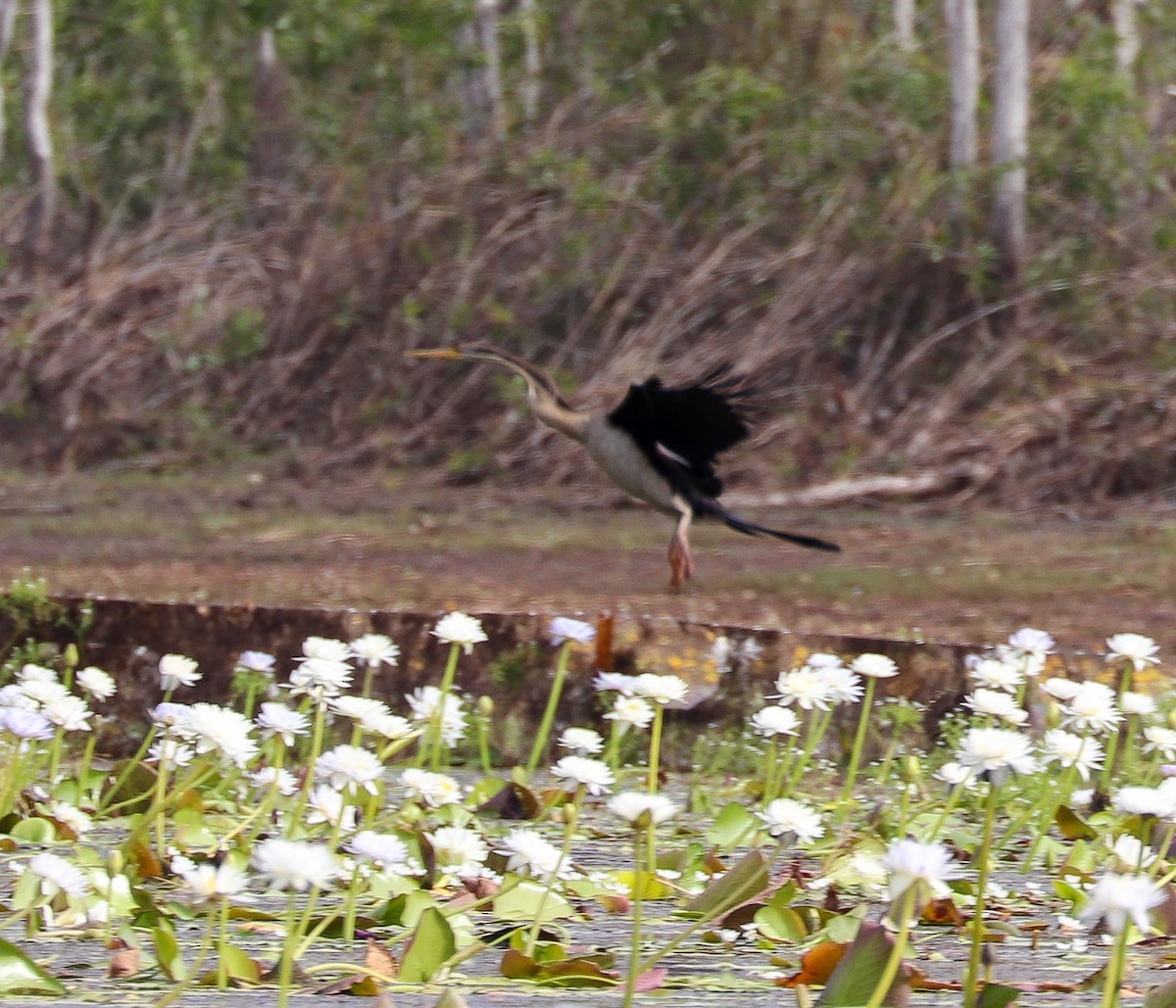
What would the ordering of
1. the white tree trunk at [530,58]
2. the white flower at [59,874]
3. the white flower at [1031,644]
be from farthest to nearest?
the white tree trunk at [530,58] → the white flower at [1031,644] → the white flower at [59,874]

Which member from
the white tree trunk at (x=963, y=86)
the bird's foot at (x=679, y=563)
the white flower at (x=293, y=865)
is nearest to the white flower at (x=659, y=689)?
the white flower at (x=293, y=865)

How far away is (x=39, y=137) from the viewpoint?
1427 centimetres

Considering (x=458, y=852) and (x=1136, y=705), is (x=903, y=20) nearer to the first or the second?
(x=1136, y=705)

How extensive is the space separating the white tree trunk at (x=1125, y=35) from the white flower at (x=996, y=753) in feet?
38.7

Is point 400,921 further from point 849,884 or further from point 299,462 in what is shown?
point 299,462

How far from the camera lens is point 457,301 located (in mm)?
12352

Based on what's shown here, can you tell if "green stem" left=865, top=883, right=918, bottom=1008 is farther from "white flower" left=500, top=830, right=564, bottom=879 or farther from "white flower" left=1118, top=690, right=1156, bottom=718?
"white flower" left=1118, top=690, right=1156, bottom=718

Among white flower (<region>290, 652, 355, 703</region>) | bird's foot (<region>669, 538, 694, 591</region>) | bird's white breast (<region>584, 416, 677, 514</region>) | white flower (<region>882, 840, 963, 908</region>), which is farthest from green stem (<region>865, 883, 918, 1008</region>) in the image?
bird's white breast (<region>584, 416, 677, 514</region>)

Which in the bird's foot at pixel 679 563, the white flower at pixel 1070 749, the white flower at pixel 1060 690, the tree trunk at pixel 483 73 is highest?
the tree trunk at pixel 483 73

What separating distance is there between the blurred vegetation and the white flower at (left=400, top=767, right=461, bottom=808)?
6.98 meters

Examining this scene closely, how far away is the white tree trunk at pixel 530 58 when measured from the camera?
14.9 m

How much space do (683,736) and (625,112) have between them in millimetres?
9845

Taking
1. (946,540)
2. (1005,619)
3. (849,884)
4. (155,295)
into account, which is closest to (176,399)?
(155,295)

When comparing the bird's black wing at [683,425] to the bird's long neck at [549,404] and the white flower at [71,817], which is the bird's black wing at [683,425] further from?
the white flower at [71,817]
